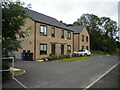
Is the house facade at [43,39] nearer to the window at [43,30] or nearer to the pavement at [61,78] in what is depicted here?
the window at [43,30]

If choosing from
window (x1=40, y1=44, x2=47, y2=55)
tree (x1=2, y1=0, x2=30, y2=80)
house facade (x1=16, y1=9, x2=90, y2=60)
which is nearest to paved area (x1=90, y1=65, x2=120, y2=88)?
tree (x1=2, y1=0, x2=30, y2=80)

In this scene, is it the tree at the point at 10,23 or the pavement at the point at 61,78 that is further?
the tree at the point at 10,23

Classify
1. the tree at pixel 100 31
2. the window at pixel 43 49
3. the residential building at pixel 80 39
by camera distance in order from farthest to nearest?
the tree at pixel 100 31 → the residential building at pixel 80 39 → the window at pixel 43 49

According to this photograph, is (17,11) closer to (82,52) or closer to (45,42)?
(45,42)

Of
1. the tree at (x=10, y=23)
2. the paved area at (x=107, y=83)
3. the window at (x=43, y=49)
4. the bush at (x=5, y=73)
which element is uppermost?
the tree at (x=10, y=23)

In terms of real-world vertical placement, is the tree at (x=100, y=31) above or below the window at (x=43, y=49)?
above

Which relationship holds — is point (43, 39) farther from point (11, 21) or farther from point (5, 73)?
point (5, 73)

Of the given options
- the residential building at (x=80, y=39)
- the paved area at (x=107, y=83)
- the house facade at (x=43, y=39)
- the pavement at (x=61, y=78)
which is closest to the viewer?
the paved area at (x=107, y=83)

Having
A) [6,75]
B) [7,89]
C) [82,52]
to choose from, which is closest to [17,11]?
[6,75]

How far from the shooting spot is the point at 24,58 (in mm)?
19594

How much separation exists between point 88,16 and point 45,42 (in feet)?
120

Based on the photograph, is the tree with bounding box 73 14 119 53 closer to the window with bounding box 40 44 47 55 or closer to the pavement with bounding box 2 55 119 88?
the window with bounding box 40 44 47 55

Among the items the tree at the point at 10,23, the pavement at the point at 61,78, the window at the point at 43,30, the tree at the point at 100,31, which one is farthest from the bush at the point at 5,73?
the tree at the point at 100,31

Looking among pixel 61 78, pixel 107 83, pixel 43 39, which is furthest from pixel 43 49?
pixel 107 83
